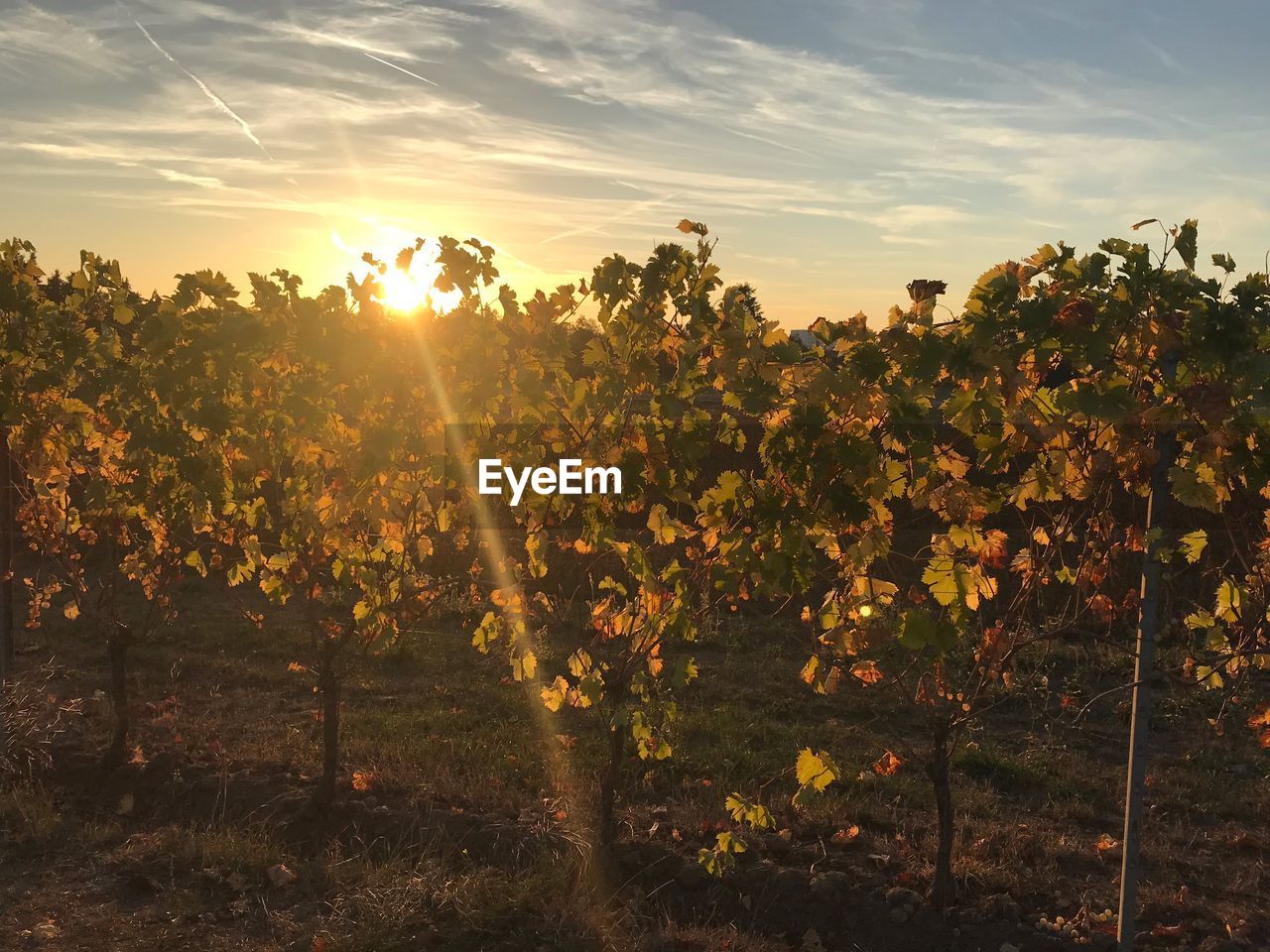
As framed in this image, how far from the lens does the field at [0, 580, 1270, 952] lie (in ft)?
13.5

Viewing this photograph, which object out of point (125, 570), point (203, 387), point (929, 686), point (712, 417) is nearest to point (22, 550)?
point (125, 570)

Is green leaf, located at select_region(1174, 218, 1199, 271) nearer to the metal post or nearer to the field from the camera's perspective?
the metal post

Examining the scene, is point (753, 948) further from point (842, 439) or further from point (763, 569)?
point (842, 439)

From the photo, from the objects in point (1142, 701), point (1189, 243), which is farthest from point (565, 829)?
point (1189, 243)

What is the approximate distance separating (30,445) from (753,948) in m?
4.78

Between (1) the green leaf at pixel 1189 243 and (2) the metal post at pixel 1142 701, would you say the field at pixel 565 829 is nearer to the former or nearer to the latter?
(2) the metal post at pixel 1142 701

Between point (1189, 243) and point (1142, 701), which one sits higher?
point (1189, 243)

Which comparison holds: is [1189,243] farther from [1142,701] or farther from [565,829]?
[565,829]

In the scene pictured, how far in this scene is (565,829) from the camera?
4.85m

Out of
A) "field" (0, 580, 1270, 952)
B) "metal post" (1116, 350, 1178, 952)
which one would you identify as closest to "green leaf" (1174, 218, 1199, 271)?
"metal post" (1116, 350, 1178, 952)

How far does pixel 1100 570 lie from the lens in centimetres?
420

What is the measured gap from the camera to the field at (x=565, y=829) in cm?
411

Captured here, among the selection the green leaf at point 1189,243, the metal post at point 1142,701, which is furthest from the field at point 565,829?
the green leaf at point 1189,243

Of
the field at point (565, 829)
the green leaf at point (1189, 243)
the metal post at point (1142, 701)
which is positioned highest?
the green leaf at point (1189, 243)
